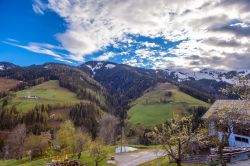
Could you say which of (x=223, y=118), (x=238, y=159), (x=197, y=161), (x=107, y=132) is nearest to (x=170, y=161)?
(x=197, y=161)

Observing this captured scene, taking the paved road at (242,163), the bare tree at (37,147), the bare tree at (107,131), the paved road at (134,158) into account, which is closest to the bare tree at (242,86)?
the paved road at (242,163)

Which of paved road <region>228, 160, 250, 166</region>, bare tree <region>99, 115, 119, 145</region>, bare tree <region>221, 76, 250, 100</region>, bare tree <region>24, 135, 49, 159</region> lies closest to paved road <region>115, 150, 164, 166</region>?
paved road <region>228, 160, 250, 166</region>

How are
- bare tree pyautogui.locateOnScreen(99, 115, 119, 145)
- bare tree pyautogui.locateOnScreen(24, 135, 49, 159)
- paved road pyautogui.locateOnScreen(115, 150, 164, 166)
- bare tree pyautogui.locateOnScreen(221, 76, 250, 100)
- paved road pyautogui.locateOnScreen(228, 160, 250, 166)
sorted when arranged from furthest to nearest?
bare tree pyautogui.locateOnScreen(99, 115, 119, 145), bare tree pyautogui.locateOnScreen(24, 135, 49, 159), paved road pyautogui.locateOnScreen(115, 150, 164, 166), paved road pyautogui.locateOnScreen(228, 160, 250, 166), bare tree pyautogui.locateOnScreen(221, 76, 250, 100)

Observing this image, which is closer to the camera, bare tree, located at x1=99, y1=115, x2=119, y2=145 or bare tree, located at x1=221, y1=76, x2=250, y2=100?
bare tree, located at x1=221, y1=76, x2=250, y2=100

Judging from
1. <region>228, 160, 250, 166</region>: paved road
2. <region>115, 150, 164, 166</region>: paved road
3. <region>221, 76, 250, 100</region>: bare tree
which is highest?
<region>221, 76, 250, 100</region>: bare tree

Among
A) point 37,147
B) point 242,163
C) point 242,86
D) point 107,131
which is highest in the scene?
point 242,86

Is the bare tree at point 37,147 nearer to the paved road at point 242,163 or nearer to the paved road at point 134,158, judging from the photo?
the paved road at point 134,158

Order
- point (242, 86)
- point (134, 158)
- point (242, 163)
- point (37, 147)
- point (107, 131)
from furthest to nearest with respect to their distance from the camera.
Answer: point (107, 131)
point (37, 147)
point (134, 158)
point (242, 163)
point (242, 86)

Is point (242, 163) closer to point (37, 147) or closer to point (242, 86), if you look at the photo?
point (242, 86)

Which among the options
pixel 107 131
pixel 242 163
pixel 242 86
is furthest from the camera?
pixel 107 131

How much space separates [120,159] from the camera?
74.8 meters

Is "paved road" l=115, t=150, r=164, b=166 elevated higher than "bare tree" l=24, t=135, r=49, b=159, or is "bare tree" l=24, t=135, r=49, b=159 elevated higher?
"paved road" l=115, t=150, r=164, b=166

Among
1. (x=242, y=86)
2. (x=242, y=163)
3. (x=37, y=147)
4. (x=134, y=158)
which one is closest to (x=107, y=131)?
(x=37, y=147)

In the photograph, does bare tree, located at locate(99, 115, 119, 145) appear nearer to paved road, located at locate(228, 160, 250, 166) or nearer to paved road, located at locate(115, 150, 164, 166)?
paved road, located at locate(115, 150, 164, 166)
